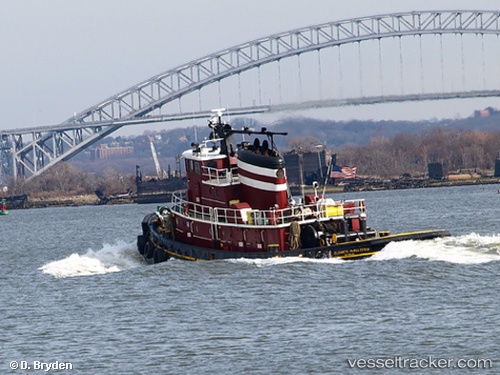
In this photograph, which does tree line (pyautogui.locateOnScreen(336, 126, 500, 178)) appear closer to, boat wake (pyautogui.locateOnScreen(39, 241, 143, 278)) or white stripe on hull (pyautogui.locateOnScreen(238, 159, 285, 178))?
boat wake (pyautogui.locateOnScreen(39, 241, 143, 278))

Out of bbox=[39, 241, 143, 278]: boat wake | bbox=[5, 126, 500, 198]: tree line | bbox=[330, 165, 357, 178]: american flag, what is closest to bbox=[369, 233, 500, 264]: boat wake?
bbox=[39, 241, 143, 278]: boat wake

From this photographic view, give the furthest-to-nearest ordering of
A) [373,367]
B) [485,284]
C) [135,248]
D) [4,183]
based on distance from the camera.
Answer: [4,183], [135,248], [485,284], [373,367]

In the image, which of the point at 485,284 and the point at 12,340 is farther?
the point at 485,284

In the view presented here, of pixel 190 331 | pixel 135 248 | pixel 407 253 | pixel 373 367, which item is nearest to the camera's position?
pixel 373 367

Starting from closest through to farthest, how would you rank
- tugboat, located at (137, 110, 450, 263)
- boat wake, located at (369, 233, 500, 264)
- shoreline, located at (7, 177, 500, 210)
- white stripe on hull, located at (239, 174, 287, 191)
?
boat wake, located at (369, 233, 500, 264) < tugboat, located at (137, 110, 450, 263) < white stripe on hull, located at (239, 174, 287, 191) < shoreline, located at (7, 177, 500, 210)

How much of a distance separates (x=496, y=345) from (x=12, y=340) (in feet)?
32.5

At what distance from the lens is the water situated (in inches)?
825

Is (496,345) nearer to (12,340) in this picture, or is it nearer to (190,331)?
(190,331)

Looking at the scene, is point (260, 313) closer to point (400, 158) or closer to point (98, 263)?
point (98, 263)

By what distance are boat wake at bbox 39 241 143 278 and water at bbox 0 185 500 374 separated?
0.13 metres

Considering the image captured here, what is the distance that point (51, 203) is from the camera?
140125 millimetres

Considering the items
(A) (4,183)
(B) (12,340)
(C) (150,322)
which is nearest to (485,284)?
(C) (150,322)

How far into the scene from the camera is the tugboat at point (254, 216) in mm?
31391

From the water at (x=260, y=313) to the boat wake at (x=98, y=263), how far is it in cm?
13
